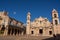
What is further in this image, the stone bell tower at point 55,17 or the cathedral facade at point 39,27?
the cathedral facade at point 39,27

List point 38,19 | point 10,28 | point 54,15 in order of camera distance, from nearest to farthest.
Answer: point 54,15 → point 10,28 → point 38,19

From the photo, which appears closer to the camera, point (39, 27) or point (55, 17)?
point (55, 17)

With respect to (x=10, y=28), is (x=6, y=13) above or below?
above

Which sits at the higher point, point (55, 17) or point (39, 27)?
point (55, 17)

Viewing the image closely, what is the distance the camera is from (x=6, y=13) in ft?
143

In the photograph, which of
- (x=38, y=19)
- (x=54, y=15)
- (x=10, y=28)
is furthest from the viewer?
(x=38, y=19)

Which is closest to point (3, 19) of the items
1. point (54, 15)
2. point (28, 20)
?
point (28, 20)

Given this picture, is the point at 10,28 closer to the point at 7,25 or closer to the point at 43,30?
the point at 7,25

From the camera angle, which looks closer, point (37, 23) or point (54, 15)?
point (54, 15)

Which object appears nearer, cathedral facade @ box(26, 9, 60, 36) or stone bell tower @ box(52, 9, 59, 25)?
stone bell tower @ box(52, 9, 59, 25)

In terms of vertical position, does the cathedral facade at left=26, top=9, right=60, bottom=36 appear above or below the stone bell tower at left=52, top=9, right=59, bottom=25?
below

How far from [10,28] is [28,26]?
743 cm

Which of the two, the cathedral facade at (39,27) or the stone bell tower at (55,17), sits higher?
the stone bell tower at (55,17)

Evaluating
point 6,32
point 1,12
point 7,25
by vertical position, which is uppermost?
point 1,12
